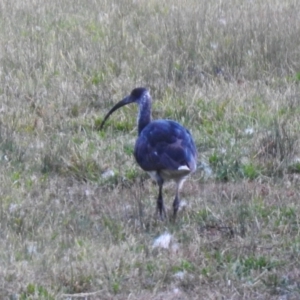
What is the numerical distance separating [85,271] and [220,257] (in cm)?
86

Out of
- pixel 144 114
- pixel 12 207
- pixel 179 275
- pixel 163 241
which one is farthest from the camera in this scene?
pixel 144 114

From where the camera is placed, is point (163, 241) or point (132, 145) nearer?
point (163, 241)

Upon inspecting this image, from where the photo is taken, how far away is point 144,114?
302 inches

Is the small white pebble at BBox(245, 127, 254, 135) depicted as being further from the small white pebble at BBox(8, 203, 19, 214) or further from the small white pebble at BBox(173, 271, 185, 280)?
the small white pebble at BBox(173, 271, 185, 280)

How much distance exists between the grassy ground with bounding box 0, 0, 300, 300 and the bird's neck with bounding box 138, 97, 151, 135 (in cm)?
42

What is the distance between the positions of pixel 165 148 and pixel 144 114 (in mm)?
1032

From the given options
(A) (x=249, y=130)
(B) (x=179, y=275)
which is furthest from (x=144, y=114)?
(B) (x=179, y=275)

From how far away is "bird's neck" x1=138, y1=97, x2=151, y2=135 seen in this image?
762 centimetres

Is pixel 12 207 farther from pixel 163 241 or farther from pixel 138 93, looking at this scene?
pixel 138 93

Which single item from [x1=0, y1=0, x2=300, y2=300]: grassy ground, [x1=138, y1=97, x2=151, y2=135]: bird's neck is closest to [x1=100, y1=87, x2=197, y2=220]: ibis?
[x1=0, y1=0, x2=300, y2=300]: grassy ground

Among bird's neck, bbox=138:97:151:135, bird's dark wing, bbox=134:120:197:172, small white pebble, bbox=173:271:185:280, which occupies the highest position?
bird's dark wing, bbox=134:120:197:172

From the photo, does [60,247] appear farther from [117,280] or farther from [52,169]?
[52,169]

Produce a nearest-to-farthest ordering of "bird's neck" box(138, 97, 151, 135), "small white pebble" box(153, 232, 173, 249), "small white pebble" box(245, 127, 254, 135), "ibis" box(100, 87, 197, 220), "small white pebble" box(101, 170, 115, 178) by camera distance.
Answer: "small white pebble" box(153, 232, 173, 249) → "ibis" box(100, 87, 197, 220) → "bird's neck" box(138, 97, 151, 135) → "small white pebble" box(101, 170, 115, 178) → "small white pebble" box(245, 127, 254, 135)

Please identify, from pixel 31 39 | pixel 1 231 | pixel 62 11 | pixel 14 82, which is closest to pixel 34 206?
pixel 1 231
